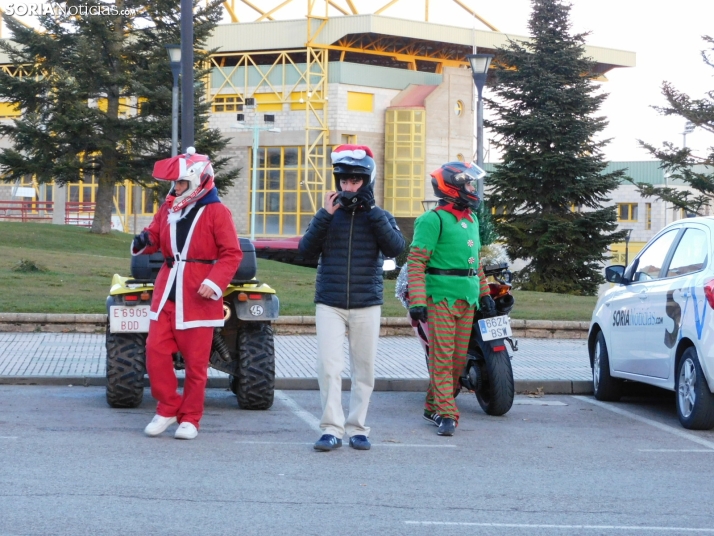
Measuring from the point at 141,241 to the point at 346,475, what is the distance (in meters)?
2.51

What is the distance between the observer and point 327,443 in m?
7.83

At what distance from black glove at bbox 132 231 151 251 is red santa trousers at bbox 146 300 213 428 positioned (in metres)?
0.52

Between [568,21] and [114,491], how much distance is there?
3564cm

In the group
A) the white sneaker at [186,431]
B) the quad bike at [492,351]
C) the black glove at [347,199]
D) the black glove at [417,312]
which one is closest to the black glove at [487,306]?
Answer: the quad bike at [492,351]

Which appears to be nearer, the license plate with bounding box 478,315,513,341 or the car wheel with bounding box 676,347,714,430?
the car wheel with bounding box 676,347,714,430

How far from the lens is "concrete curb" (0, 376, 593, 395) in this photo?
11.2m

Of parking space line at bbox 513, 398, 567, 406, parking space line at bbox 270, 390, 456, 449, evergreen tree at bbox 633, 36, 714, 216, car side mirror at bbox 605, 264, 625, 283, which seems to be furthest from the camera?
evergreen tree at bbox 633, 36, 714, 216

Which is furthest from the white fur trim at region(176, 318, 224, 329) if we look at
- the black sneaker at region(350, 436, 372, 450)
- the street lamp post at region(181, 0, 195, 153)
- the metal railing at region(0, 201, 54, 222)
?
the metal railing at region(0, 201, 54, 222)

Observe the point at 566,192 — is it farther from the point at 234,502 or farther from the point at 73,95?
the point at 234,502

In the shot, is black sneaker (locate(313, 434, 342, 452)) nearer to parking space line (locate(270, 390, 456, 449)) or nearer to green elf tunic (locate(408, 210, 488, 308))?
parking space line (locate(270, 390, 456, 449))

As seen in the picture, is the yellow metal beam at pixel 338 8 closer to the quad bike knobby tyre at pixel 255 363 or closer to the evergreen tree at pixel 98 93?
the evergreen tree at pixel 98 93

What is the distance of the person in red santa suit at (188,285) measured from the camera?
8.24 metres

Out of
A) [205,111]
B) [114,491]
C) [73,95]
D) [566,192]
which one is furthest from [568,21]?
[114,491]

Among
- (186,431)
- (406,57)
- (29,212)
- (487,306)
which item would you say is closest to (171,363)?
(186,431)
